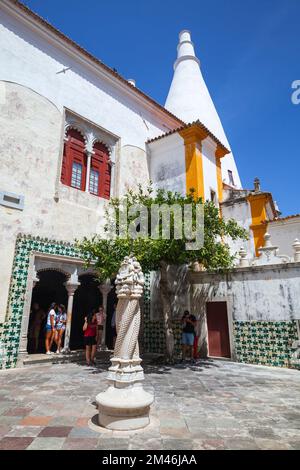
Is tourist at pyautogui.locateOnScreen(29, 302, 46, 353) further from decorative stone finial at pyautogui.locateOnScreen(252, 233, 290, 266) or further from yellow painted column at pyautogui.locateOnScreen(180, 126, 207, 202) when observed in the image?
decorative stone finial at pyautogui.locateOnScreen(252, 233, 290, 266)

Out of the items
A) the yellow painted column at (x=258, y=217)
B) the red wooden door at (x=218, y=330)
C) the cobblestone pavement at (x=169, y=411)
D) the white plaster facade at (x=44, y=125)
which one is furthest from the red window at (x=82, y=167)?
the yellow painted column at (x=258, y=217)

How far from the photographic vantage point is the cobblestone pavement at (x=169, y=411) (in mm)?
3072

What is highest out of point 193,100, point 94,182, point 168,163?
point 193,100

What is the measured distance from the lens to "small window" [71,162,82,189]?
9828 millimetres

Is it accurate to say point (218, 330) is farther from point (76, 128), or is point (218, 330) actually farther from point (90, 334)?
point (76, 128)

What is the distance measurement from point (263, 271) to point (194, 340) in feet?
9.51

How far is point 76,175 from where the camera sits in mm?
9961

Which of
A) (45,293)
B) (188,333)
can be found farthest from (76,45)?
(188,333)

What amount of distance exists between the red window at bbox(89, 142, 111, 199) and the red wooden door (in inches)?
209

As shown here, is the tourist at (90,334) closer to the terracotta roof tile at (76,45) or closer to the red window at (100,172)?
the red window at (100,172)

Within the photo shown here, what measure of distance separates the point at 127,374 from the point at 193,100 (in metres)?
24.7

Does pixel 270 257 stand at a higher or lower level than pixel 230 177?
lower
